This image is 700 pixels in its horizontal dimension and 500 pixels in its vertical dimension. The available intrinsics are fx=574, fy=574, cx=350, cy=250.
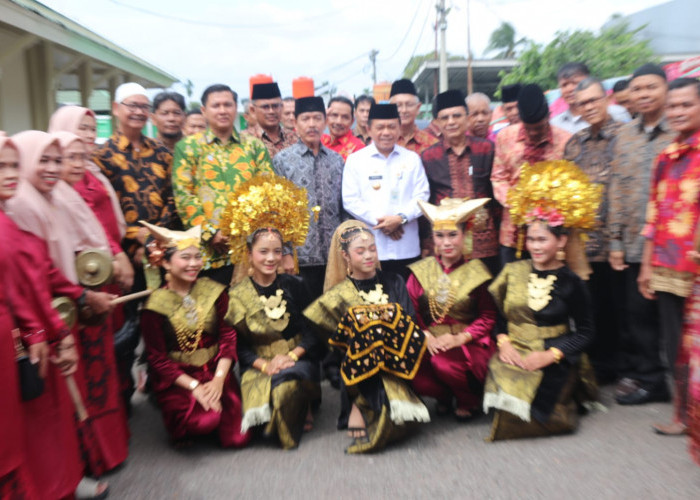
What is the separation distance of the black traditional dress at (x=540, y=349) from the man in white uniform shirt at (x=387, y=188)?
44.6 inches

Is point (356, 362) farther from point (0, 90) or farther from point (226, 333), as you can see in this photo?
point (0, 90)

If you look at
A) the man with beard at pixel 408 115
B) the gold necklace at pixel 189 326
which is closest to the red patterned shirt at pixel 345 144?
the man with beard at pixel 408 115

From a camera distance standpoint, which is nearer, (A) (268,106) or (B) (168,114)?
(B) (168,114)

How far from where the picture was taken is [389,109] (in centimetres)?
A: 521

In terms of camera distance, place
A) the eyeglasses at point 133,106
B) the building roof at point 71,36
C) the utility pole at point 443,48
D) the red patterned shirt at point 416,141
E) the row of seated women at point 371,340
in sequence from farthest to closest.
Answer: the utility pole at point 443,48 → the building roof at point 71,36 → the red patterned shirt at point 416,141 → the eyeglasses at point 133,106 → the row of seated women at point 371,340

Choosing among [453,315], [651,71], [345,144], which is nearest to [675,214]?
[651,71]

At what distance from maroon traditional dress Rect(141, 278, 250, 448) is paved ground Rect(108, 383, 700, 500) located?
19 cm

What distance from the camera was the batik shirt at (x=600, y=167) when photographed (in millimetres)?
4551

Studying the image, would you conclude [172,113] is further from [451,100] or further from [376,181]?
[451,100]

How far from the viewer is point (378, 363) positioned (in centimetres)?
388

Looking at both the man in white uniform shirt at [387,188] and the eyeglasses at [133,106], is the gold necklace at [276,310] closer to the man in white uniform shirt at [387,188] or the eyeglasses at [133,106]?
the man in white uniform shirt at [387,188]

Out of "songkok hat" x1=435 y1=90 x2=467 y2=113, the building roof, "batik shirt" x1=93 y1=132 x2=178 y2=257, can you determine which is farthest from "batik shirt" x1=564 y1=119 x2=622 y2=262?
the building roof

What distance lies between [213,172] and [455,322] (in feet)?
7.54

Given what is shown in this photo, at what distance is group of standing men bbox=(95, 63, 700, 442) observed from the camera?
3.86 meters
